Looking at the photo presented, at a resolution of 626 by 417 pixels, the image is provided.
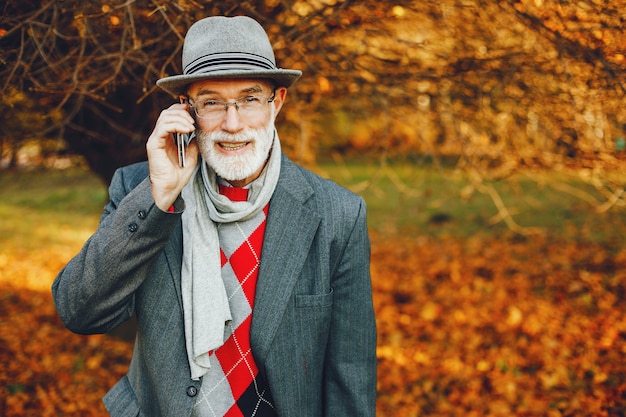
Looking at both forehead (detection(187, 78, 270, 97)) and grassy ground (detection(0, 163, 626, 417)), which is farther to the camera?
grassy ground (detection(0, 163, 626, 417))

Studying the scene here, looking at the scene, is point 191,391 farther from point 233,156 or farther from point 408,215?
point 408,215

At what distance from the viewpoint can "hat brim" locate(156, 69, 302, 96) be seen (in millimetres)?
2006

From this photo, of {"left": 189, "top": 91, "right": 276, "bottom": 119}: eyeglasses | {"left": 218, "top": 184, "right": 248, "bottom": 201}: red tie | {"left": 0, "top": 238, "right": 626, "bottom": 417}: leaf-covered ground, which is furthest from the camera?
{"left": 0, "top": 238, "right": 626, "bottom": 417}: leaf-covered ground

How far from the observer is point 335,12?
10.9 feet

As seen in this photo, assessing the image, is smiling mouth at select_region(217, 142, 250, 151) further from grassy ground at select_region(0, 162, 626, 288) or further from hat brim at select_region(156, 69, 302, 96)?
grassy ground at select_region(0, 162, 626, 288)

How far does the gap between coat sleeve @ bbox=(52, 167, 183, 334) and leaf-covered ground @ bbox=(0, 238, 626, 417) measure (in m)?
2.62

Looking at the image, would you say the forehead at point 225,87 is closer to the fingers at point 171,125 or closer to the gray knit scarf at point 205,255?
the fingers at point 171,125

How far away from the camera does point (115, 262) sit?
194cm

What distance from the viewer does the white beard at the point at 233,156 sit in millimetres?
2162

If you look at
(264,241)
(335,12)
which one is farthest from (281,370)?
(335,12)

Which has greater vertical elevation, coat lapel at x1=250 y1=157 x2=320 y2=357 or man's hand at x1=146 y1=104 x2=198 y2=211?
man's hand at x1=146 y1=104 x2=198 y2=211

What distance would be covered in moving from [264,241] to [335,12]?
1731mm

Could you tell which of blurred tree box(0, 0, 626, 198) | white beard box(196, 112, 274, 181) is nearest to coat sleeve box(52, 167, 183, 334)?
white beard box(196, 112, 274, 181)

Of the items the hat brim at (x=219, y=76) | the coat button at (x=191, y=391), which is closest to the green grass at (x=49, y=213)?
the hat brim at (x=219, y=76)
